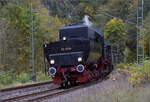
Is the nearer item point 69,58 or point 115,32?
point 69,58

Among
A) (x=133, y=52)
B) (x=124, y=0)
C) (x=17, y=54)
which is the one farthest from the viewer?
(x=133, y=52)

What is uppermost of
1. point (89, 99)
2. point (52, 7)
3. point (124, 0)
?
point (52, 7)

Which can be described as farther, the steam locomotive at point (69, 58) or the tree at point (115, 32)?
the tree at point (115, 32)

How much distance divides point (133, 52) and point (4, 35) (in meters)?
28.3

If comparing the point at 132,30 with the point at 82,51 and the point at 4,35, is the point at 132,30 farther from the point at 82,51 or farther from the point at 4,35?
the point at 82,51

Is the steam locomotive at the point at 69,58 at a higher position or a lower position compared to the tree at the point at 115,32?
lower

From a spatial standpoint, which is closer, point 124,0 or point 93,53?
point 93,53

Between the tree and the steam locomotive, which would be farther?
the tree

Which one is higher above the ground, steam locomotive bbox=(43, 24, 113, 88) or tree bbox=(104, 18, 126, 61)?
tree bbox=(104, 18, 126, 61)

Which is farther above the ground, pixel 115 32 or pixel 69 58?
pixel 115 32

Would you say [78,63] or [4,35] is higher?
[4,35]

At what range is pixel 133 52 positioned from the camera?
44938 mm

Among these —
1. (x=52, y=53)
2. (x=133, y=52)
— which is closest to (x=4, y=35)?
(x=52, y=53)

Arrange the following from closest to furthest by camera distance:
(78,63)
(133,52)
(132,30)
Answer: (78,63), (132,30), (133,52)
